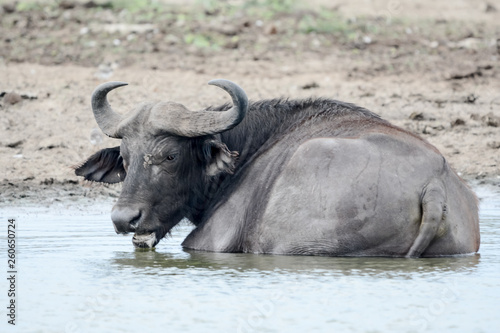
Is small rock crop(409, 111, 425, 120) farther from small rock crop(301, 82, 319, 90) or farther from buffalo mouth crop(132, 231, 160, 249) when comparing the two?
buffalo mouth crop(132, 231, 160, 249)

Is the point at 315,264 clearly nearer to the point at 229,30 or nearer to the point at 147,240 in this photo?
the point at 147,240

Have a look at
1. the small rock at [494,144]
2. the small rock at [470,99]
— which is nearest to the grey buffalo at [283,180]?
the small rock at [494,144]

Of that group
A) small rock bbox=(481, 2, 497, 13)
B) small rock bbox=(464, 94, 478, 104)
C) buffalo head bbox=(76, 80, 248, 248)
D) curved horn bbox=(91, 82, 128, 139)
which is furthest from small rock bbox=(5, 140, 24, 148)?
small rock bbox=(481, 2, 497, 13)

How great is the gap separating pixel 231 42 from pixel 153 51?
1501 millimetres

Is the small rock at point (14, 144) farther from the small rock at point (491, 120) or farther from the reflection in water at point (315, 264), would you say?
the small rock at point (491, 120)

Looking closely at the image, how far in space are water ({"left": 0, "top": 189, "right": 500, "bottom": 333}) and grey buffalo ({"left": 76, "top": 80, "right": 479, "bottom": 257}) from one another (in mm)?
208

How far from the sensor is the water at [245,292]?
6.05 meters

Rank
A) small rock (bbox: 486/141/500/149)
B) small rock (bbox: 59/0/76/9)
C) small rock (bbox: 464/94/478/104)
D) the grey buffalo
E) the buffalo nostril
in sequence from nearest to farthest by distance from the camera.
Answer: the grey buffalo < the buffalo nostril < small rock (bbox: 486/141/500/149) < small rock (bbox: 464/94/478/104) < small rock (bbox: 59/0/76/9)

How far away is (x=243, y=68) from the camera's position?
17.3 meters

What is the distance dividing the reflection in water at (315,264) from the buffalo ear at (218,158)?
0.74 metres

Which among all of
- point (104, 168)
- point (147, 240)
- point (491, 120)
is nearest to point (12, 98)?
point (104, 168)

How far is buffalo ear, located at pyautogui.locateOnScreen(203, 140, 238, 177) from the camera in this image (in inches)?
328

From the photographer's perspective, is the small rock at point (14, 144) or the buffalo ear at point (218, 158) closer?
the buffalo ear at point (218, 158)

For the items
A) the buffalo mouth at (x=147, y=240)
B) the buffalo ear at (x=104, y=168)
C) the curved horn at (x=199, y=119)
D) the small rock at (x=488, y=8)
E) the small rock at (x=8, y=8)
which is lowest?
the buffalo mouth at (x=147, y=240)
